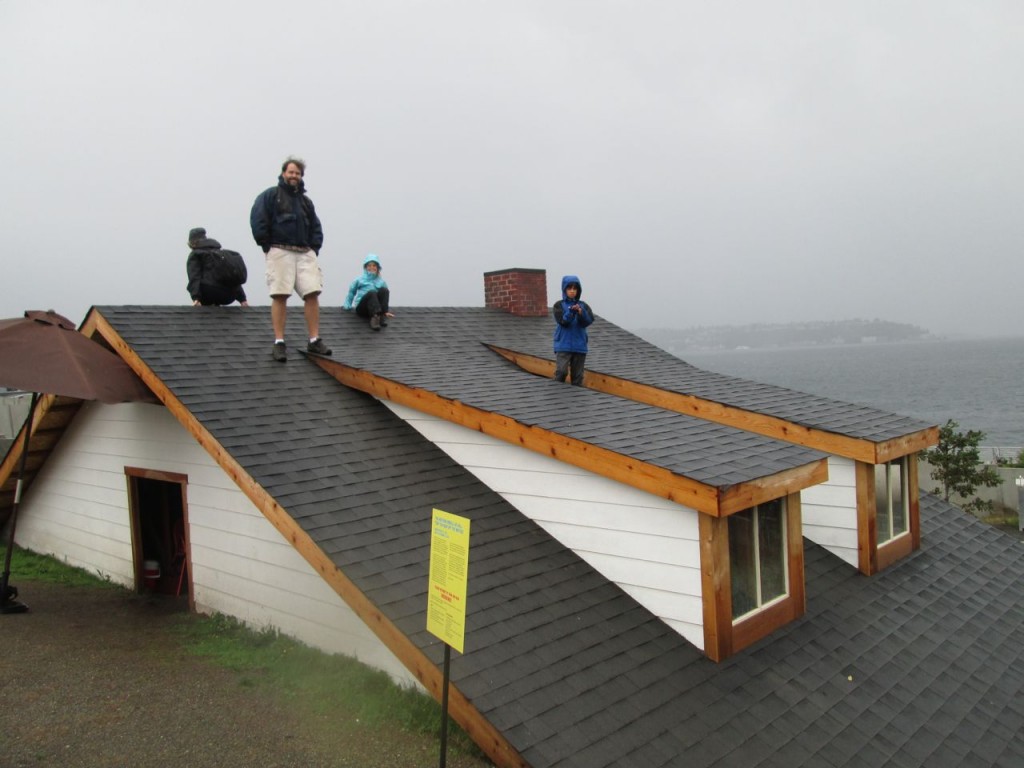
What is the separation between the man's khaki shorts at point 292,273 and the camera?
8773mm

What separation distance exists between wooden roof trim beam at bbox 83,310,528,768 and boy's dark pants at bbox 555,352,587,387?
3940mm

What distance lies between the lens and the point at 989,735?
19.2ft

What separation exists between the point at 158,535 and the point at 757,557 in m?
6.86

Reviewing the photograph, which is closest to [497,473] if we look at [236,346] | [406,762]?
[406,762]

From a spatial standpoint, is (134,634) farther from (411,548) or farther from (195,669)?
(411,548)

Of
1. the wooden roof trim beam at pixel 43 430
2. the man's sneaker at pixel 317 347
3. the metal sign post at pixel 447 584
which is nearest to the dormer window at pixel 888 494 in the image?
the metal sign post at pixel 447 584

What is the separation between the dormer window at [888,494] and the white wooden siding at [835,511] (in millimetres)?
349

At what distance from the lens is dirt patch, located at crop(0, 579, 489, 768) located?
197 inches

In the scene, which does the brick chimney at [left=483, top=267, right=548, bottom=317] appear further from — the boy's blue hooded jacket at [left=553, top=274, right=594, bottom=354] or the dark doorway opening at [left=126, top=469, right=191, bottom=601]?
the dark doorway opening at [left=126, top=469, right=191, bottom=601]

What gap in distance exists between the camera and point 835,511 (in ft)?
25.9

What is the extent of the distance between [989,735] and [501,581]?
147 inches

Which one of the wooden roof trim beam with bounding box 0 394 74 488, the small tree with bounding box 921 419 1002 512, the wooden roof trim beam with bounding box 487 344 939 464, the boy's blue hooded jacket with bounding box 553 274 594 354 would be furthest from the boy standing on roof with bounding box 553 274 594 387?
the small tree with bounding box 921 419 1002 512

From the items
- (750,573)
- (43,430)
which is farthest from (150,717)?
(43,430)

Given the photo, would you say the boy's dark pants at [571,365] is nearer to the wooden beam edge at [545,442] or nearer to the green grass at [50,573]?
the wooden beam edge at [545,442]
